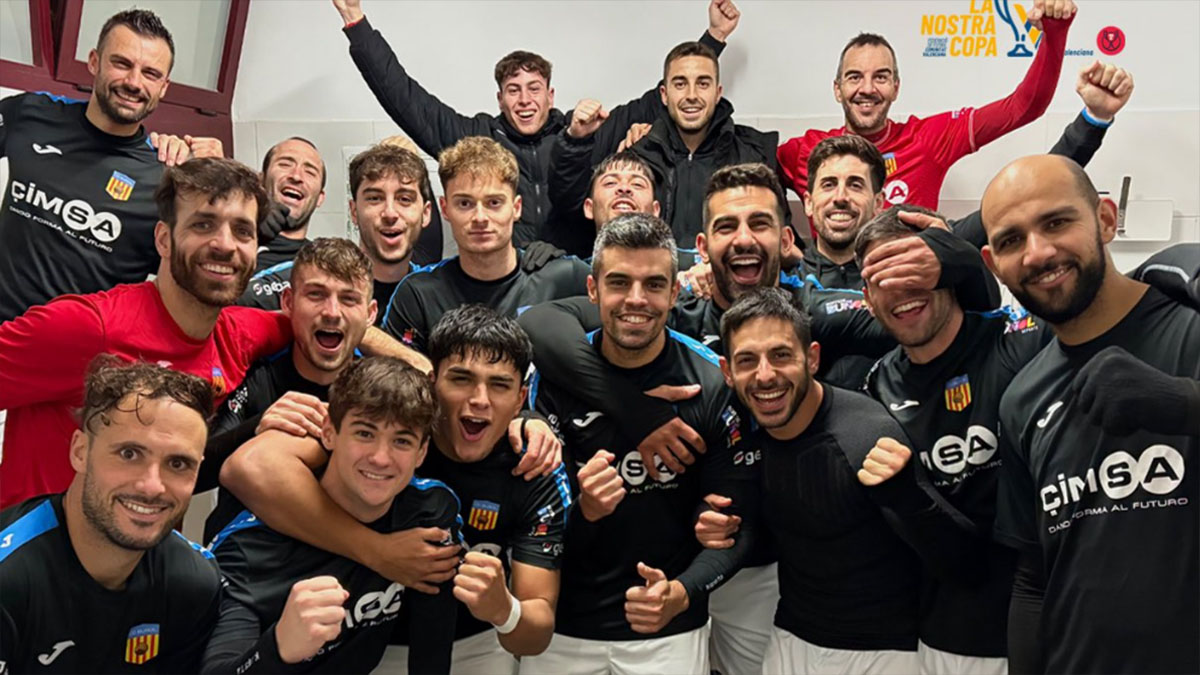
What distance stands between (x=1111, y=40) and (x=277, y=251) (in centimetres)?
429

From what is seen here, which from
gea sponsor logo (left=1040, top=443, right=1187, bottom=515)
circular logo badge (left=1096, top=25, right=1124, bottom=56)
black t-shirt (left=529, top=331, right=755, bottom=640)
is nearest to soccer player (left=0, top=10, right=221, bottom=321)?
black t-shirt (left=529, top=331, right=755, bottom=640)

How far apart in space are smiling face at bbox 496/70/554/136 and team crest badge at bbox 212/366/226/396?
2.21 m

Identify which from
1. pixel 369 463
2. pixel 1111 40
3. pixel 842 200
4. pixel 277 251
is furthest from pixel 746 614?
pixel 1111 40

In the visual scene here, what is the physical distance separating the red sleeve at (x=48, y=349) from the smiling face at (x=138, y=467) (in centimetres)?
50

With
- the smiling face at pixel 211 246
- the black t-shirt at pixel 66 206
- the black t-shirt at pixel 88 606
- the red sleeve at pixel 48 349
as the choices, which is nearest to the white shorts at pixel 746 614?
the black t-shirt at pixel 88 606

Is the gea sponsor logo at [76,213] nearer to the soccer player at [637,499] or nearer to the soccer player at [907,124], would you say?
the soccer player at [637,499]

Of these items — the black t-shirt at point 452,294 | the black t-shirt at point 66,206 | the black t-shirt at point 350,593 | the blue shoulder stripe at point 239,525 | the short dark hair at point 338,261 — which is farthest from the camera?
the black t-shirt at point 66,206

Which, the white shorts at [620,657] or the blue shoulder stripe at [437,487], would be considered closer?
the blue shoulder stripe at [437,487]

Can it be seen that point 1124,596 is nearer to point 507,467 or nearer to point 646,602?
point 646,602

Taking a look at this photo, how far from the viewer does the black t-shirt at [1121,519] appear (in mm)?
2035

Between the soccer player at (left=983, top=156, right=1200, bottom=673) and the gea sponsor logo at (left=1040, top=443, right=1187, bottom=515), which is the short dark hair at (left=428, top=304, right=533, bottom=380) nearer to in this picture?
the soccer player at (left=983, top=156, right=1200, bottom=673)

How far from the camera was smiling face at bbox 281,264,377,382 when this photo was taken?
9.48ft

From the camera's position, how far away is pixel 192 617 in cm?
227

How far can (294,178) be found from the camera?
4.25m
